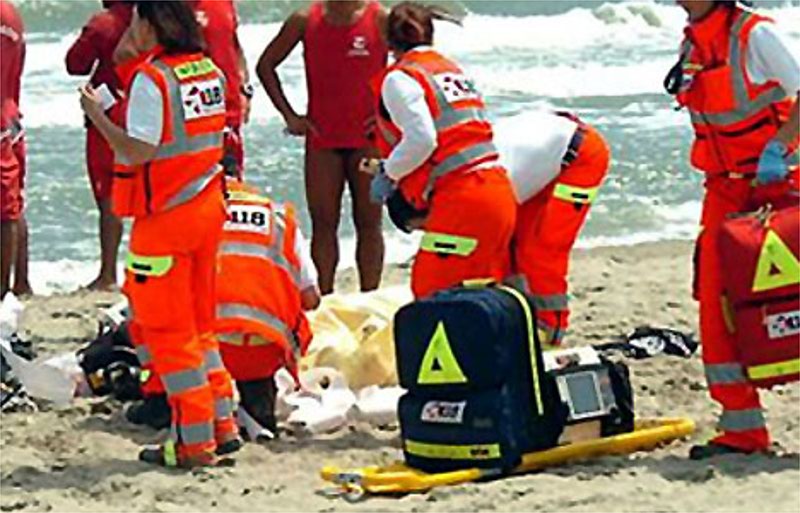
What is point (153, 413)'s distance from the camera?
24.1 ft

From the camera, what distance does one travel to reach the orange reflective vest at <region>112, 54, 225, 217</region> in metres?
6.45

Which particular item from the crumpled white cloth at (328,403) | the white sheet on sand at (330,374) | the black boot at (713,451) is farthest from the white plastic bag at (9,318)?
the black boot at (713,451)

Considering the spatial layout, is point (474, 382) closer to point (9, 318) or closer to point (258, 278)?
point (258, 278)

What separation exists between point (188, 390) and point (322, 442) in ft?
2.58

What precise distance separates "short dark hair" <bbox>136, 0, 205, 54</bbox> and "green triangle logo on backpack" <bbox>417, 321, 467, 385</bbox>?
1325 millimetres

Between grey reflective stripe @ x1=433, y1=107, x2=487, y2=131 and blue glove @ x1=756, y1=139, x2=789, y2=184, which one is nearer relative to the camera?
blue glove @ x1=756, y1=139, x2=789, y2=184

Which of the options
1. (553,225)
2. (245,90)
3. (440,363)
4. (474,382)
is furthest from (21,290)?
(474,382)

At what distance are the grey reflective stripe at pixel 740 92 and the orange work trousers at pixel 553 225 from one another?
5.03ft

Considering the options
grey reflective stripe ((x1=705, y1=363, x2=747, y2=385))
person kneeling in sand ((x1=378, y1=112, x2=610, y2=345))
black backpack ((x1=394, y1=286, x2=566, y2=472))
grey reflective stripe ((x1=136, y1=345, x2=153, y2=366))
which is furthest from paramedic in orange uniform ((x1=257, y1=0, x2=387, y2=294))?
grey reflective stripe ((x1=705, y1=363, x2=747, y2=385))

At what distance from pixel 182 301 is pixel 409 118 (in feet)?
3.48

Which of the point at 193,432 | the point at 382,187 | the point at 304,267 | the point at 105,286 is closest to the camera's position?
the point at 193,432

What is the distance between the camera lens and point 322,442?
23.4 feet

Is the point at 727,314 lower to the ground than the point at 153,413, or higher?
higher

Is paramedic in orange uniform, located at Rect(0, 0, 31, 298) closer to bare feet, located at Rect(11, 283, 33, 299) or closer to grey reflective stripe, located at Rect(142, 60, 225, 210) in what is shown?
bare feet, located at Rect(11, 283, 33, 299)
